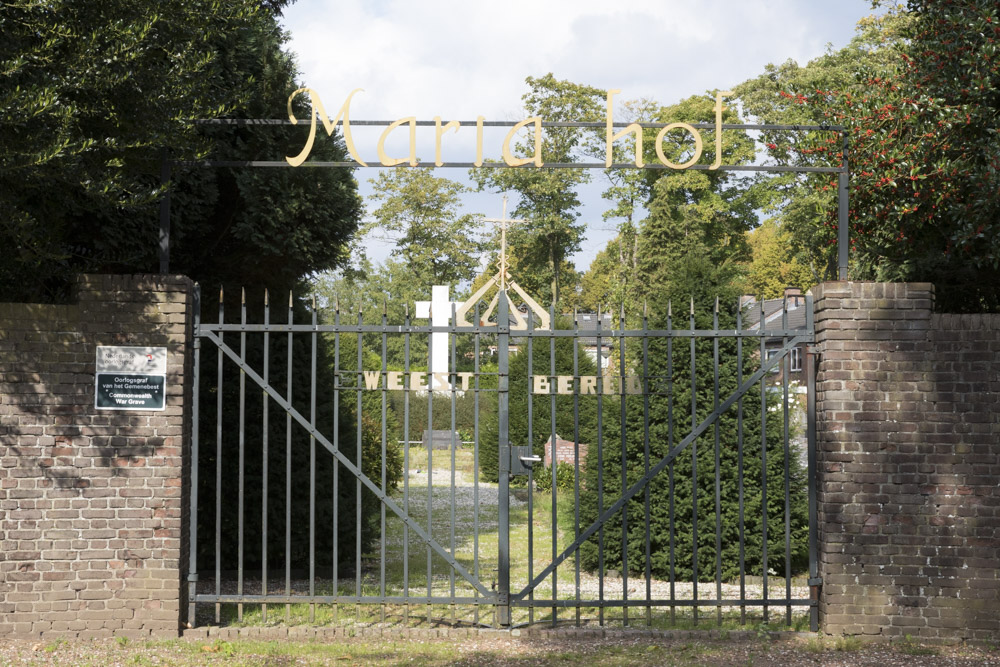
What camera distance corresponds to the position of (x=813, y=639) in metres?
6.73

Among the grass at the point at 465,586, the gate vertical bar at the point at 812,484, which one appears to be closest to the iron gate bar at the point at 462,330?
the gate vertical bar at the point at 812,484

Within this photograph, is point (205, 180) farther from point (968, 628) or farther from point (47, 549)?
point (968, 628)

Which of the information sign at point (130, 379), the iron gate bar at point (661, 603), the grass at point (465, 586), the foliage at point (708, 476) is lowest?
the grass at point (465, 586)

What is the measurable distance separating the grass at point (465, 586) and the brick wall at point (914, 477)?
74 cm

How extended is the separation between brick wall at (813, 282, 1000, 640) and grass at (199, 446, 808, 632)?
2.43 ft

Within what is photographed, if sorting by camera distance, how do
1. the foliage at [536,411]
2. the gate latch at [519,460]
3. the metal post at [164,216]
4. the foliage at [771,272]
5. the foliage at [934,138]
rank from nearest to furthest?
1. the gate latch at [519,460]
2. the metal post at [164,216]
3. the foliage at [934,138]
4. the foliage at [536,411]
5. the foliage at [771,272]

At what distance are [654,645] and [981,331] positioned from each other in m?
3.24

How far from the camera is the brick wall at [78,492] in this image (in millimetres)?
6656

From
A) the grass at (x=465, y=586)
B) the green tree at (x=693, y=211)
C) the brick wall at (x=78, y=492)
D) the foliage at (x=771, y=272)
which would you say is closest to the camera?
the brick wall at (x=78, y=492)

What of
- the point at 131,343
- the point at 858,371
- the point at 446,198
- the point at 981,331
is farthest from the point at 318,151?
the point at 446,198

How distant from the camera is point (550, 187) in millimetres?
34406

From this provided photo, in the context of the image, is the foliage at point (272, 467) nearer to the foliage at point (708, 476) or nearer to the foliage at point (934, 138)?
the foliage at point (708, 476)

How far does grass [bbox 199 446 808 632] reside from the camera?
23.5 feet

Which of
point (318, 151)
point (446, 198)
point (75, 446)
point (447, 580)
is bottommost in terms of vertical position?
point (447, 580)
